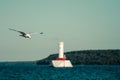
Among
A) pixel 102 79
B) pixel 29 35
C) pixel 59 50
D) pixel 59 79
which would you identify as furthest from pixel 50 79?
pixel 59 50

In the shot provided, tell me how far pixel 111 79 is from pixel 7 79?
680 inches

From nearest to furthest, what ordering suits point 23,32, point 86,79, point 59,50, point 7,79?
point 23,32
point 7,79
point 86,79
point 59,50

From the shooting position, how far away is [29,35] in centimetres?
6456

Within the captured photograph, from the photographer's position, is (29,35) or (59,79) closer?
(29,35)

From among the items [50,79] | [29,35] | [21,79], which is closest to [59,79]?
[50,79]

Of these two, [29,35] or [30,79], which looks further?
[30,79]

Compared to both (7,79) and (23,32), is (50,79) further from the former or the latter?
(23,32)

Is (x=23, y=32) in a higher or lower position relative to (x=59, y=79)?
higher

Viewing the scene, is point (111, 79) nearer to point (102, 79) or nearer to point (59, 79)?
point (102, 79)

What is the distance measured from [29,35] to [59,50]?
7265 cm

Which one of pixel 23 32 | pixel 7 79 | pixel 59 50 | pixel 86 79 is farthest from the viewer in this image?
pixel 59 50

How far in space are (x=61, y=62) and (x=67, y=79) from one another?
60.4 m

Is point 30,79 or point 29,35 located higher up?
point 29,35

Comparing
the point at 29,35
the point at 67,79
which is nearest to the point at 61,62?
the point at 67,79
